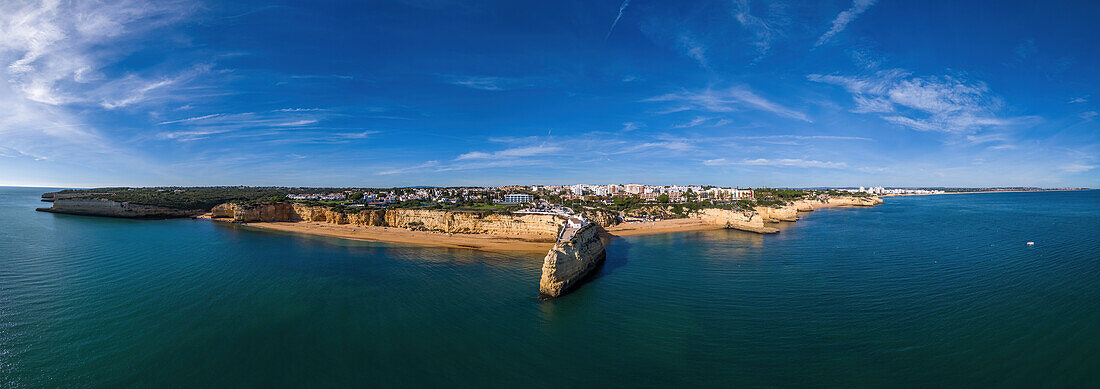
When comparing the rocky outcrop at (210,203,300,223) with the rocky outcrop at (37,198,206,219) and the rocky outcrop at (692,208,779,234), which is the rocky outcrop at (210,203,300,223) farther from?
the rocky outcrop at (692,208,779,234)

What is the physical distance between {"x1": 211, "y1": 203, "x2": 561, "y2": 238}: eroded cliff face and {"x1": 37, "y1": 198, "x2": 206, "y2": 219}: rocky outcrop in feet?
23.8

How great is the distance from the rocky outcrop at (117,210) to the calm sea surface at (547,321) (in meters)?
32.2

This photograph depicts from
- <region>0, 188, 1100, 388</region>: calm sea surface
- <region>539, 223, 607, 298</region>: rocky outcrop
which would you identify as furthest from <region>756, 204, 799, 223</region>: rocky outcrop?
<region>539, 223, 607, 298</region>: rocky outcrop

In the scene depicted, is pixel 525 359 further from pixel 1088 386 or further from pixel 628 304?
pixel 1088 386

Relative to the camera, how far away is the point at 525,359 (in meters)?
9.93

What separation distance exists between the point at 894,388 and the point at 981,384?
2.18 m

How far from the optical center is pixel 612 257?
23375 millimetres

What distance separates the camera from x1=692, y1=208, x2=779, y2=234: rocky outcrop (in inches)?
1413

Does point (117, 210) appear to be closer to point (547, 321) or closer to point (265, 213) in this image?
point (265, 213)

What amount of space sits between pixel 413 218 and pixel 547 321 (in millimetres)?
27589

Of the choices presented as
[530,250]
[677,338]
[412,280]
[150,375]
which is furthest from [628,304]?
[150,375]

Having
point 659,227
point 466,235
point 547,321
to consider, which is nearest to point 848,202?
point 659,227

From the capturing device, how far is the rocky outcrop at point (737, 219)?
3589cm

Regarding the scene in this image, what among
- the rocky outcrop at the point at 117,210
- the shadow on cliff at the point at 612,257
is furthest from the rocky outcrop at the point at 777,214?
the rocky outcrop at the point at 117,210
